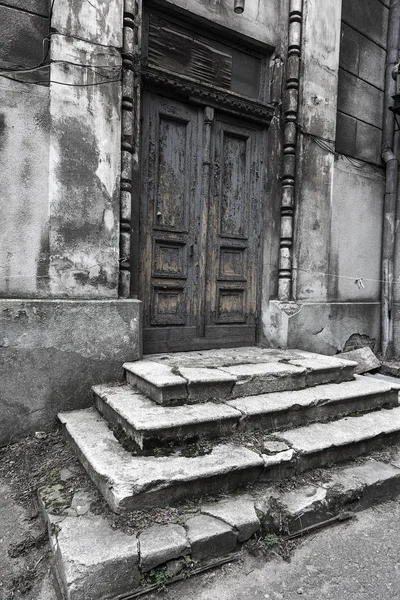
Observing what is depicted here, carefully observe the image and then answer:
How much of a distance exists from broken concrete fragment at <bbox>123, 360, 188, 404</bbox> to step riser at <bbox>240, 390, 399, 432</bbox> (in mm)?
506

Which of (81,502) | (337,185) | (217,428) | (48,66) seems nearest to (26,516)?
(81,502)

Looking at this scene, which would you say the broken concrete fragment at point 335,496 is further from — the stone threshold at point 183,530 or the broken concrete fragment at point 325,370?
the broken concrete fragment at point 325,370

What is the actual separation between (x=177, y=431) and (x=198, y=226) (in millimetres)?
2444

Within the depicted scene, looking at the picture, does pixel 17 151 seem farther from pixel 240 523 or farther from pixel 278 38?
pixel 278 38

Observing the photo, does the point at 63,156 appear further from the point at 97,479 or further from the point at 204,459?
the point at 204,459

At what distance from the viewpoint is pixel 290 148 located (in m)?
4.55

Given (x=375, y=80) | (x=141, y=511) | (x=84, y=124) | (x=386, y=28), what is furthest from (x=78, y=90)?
(x=386, y=28)

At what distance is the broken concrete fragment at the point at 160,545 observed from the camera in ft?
5.87

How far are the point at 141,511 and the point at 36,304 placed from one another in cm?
178

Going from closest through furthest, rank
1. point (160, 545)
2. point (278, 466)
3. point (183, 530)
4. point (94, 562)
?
point (94, 562) < point (160, 545) < point (183, 530) < point (278, 466)

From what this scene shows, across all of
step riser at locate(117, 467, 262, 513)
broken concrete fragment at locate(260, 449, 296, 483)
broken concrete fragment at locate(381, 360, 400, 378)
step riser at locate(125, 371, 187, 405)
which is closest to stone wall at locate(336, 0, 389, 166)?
broken concrete fragment at locate(381, 360, 400, 378)

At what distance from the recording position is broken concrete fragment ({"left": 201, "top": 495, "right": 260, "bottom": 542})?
6.63 ft

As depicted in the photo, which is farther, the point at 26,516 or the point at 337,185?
the point at 337,185

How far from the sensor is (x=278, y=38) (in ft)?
15.1
